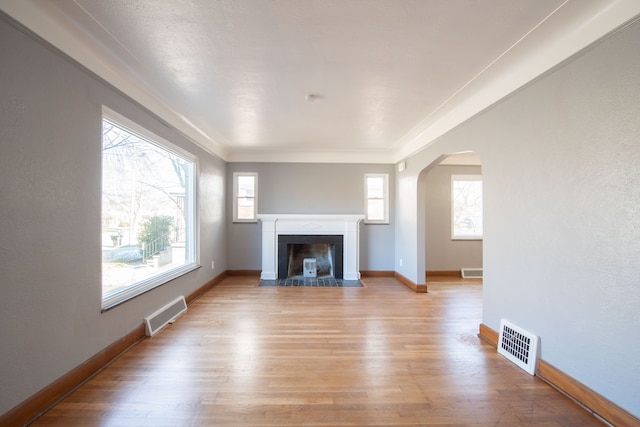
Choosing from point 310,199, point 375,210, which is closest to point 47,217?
point 310,199

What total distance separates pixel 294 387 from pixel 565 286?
2.03 metres

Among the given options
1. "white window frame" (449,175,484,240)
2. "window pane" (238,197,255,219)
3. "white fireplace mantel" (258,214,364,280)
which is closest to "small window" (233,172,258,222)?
"window pane" (238,197,255,219)

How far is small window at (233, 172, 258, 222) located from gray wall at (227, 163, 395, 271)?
0.30 ft

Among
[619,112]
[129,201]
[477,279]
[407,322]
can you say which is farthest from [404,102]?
[477,279]

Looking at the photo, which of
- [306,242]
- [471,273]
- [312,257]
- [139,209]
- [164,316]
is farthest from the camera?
[312,257]

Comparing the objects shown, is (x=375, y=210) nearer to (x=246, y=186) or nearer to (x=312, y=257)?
(x=312, y=257)

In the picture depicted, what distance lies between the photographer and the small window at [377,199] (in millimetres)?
5477

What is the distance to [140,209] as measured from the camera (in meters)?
2.77

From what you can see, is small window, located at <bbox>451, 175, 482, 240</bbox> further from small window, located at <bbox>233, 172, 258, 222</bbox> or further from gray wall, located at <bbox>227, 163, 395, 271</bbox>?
small window, located at <bbox>233, 172, 258, 222</bbox>

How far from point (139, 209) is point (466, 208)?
223 inches

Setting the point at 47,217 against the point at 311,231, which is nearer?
the point at 47,217

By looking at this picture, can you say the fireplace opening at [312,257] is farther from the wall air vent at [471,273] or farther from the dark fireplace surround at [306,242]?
the wall air vent at [471,273]

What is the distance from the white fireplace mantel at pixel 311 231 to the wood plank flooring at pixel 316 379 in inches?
A: 72.3

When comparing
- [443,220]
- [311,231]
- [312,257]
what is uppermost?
[443,220]
